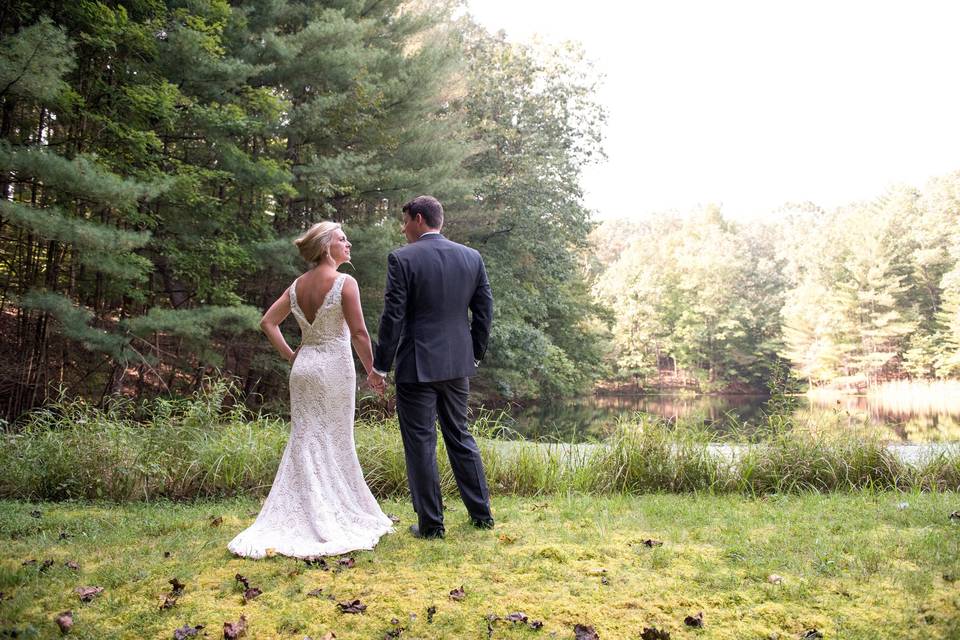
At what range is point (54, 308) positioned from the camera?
24.8 feet

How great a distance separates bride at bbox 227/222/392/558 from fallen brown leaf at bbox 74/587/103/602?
88cm

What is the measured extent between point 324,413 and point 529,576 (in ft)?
5.11

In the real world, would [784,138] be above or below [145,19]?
above

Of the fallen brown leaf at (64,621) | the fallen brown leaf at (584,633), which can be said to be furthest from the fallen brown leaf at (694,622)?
the fallen brown leaf at (64,621)

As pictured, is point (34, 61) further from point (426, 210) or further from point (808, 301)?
point (808, 301)

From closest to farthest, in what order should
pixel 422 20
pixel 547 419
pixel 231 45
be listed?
1. pixel 231 45
2. pixel 422 20
3. pixel 547 419

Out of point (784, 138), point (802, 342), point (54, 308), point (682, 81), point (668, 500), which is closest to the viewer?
point (668, 500)

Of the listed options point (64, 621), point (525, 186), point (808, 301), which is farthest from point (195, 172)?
point (808, 301)

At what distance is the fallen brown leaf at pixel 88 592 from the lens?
2870 mm

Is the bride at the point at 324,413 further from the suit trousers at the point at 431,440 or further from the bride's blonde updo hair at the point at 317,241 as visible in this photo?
the suit trousers at the point at 431,440

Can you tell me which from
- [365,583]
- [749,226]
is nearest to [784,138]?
[749,226]

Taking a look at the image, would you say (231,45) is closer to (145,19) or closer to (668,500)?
(145,19)

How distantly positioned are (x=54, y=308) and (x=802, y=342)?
36.0m

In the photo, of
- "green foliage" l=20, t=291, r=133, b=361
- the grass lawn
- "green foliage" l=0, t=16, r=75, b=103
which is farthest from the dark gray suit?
"green foliage" l=20, t=291, r=133, b=361
